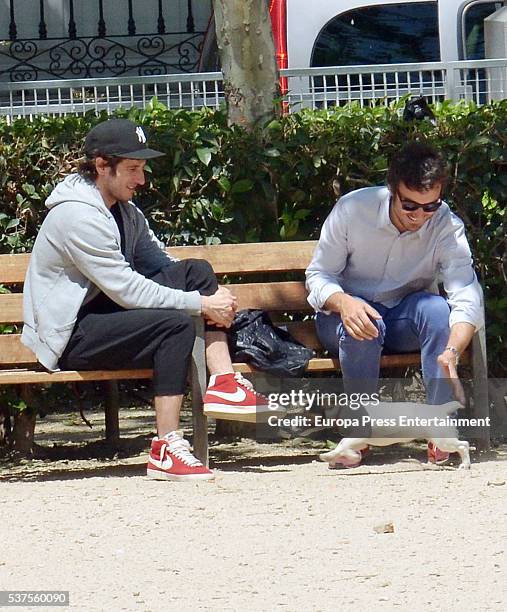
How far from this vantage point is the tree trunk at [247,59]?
248 inches

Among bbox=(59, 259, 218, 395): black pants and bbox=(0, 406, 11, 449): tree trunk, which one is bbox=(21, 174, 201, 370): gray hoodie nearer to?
bbox=(59, 259, 218, 395): black pants

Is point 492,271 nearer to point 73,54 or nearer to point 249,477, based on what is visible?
point 249,477

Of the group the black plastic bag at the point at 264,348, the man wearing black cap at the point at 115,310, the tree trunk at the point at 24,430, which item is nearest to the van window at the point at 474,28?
the black plastic bag at the point at 264,348

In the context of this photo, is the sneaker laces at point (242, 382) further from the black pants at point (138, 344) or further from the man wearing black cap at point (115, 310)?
the black pants at point (138, 344)

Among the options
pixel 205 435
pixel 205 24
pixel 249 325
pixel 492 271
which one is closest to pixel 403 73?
pixel 492 271

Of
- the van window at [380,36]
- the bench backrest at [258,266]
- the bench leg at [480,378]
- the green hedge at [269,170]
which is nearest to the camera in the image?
the bench leg at [480,378]

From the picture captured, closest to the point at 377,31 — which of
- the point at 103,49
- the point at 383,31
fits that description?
the point at 383,31

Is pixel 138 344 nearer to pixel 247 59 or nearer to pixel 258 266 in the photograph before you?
pixel 258 266

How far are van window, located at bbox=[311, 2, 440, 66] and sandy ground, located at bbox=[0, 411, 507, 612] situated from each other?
4.20 m

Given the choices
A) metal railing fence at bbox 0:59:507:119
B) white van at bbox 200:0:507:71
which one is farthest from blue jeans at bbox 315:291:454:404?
white van at bbox 200:0:507:71

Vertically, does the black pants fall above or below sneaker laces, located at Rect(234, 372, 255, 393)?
above

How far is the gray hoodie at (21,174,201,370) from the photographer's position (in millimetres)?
5242

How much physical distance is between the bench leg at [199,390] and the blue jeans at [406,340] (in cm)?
56
